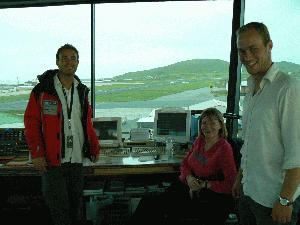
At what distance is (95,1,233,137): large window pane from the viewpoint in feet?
12.4

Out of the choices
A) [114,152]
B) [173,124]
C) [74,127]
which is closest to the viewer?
[74,127]

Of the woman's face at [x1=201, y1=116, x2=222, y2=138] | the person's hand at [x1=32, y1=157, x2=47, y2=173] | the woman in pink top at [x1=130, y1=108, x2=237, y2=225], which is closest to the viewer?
the person's hand at [x1=32, y1=157, x2=47, y2=173]

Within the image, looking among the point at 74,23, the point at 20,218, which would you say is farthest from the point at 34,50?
the point at 20,218

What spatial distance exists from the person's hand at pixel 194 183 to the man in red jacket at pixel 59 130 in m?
0.85

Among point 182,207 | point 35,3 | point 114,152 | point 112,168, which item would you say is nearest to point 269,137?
point 182,207

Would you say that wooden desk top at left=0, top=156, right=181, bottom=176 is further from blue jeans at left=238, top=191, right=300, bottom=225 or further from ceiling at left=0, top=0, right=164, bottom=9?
ceiling at left=0, top=0, right=164, bottom=9

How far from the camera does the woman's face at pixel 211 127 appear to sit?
278cm

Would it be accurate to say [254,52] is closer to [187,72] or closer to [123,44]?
[123,44]

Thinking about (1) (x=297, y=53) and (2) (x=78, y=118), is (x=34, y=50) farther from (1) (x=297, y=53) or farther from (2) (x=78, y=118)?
(1) (x=297, y=53)

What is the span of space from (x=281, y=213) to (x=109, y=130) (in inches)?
97.0

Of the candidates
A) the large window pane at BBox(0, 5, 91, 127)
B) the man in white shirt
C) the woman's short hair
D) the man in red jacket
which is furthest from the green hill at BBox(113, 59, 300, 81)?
the man in white shirt

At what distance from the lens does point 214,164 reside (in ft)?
8.82

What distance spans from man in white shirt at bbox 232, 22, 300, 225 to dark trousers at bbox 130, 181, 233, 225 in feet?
3.31

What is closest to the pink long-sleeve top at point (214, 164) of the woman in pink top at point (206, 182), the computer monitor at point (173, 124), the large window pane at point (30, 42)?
the woman in pink top at point (206, 182)
